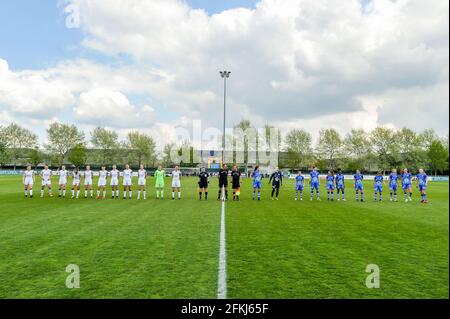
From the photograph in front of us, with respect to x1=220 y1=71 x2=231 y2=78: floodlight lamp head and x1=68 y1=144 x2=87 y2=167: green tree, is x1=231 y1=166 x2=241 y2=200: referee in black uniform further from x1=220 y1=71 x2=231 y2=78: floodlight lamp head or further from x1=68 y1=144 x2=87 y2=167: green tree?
x1=68 y1=144 x2=87 y2=167: green tree

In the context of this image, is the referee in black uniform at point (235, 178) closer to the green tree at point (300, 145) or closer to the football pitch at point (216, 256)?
the football pitch at point (216, 256)

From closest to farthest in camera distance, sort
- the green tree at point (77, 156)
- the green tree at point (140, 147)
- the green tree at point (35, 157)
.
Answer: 1. the green tree at point (77, 156)
2. the green tree at point (35, 157)
3. the green tree at point (140, 147)

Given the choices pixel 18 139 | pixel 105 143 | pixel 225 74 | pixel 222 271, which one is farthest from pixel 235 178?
pixel 18 139

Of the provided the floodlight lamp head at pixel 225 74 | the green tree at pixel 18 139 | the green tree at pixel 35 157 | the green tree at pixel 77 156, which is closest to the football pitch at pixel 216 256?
the floodlight lamp head at pixel 225 74

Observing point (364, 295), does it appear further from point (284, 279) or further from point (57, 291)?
point (57, 291)

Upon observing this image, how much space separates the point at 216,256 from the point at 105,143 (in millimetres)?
97559

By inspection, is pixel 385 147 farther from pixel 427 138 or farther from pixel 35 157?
pixel 35 157

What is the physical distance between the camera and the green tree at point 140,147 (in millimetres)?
104938

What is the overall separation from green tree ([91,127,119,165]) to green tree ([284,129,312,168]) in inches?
1849

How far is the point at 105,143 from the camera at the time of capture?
99.8 metres

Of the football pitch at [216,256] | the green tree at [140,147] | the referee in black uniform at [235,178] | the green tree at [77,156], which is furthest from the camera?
the green tree at [140,147]

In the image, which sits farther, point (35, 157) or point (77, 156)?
point (35, 157)

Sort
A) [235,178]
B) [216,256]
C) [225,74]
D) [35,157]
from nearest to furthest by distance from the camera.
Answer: [216,256] → [235,178] → [225,74] → [35,157]
